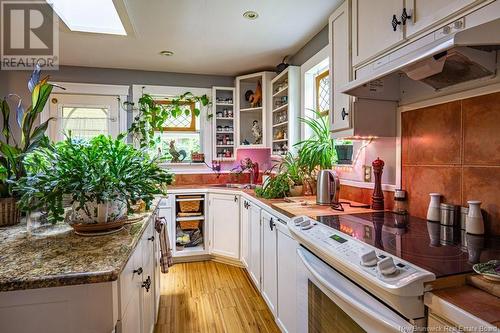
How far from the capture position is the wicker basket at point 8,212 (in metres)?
1.34

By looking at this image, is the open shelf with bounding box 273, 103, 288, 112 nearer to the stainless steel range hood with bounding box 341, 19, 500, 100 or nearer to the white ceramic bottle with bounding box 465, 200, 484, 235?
the stainless steel range hood with bounding box 341, 19, 500, 100

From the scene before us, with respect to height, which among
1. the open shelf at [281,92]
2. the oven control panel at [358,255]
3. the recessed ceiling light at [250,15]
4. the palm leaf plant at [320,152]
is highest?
the recessed ceiling light at [250,15]

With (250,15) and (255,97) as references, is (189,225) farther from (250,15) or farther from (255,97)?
(250,15)

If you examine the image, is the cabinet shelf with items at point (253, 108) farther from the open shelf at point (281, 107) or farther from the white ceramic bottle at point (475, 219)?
the white ceramic bottle at point (475, 219)

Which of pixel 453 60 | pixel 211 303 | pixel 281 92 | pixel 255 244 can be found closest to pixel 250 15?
pixel 281 92

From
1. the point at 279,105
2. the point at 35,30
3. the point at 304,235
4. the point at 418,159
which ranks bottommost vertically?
the point at 304,235

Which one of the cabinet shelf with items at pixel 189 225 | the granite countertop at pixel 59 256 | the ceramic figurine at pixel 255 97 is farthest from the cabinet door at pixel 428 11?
the cabinet shelf with items at pixel 189 225

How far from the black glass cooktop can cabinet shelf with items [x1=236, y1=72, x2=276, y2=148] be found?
2.17 m

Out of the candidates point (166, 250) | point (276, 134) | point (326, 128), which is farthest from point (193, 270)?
point (326, 128)

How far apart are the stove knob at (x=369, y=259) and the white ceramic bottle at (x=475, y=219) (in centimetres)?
59

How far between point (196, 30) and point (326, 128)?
146 centimetres

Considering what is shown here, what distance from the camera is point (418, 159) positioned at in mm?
1546

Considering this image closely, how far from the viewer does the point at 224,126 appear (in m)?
3.91

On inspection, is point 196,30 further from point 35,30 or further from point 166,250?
point 166,250
